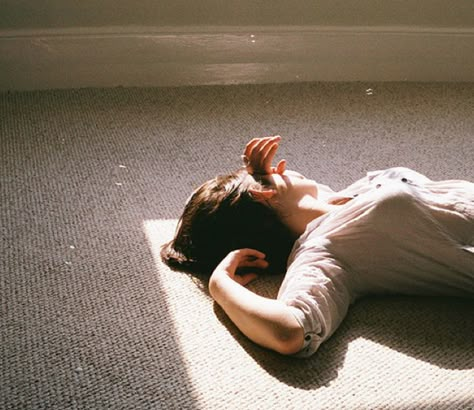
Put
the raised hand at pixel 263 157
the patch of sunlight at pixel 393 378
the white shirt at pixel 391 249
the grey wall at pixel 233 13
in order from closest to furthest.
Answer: the patch of sunlight at pixel 393 378 → the white shirt at pixel 391 249 → the raised hand at pixel 263 157 → the grey wall at pixel 233 13

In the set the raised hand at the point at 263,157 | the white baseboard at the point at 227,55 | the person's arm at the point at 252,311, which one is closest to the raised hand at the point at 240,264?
the person's arm at the point at 252,311

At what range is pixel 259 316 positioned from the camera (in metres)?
1.11

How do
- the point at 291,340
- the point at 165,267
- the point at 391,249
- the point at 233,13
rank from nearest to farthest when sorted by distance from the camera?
the point at 291,340
the point at 391,249
the point at 165,267
the point at 233,13

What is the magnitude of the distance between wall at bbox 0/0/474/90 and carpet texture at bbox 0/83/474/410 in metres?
0.07

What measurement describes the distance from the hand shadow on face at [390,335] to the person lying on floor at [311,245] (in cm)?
2

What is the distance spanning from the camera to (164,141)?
5.79ft

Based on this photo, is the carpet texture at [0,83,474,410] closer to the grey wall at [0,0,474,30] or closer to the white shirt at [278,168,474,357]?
the white shirt at [278,168,474,357]

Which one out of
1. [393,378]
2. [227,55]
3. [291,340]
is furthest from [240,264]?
[227,55]

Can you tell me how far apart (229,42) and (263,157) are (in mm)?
813

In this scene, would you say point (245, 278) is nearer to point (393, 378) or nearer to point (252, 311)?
point (252, 311)

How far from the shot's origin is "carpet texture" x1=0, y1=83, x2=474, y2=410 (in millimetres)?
1043

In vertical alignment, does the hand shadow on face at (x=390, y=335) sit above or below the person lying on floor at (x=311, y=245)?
below

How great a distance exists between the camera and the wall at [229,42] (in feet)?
6.27

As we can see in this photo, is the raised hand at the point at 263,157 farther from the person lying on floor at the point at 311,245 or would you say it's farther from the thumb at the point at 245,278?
the thumb at the point at 245,278
